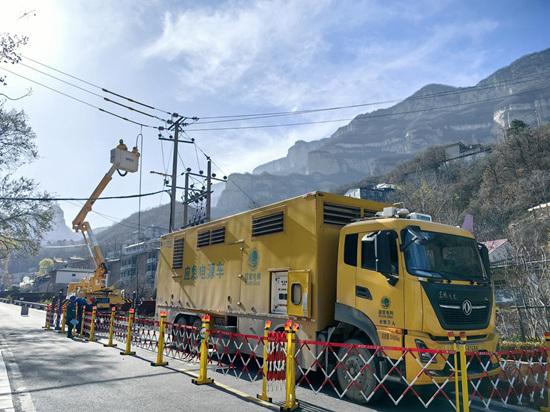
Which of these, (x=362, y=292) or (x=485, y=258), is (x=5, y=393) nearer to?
(x=362, y=292)

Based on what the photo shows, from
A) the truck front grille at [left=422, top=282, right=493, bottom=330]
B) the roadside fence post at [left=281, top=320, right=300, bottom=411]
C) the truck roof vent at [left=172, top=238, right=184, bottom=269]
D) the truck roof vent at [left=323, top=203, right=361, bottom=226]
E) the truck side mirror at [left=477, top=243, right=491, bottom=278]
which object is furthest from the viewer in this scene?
the truck roof vent at [left=172, top=238, right=184, bottom=269]

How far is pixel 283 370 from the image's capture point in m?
7.78

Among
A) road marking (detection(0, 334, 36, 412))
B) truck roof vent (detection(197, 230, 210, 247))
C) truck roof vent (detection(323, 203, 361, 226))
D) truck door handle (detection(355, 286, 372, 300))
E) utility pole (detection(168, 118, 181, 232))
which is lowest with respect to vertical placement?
road marking (detection(0, 334, 36, 412))

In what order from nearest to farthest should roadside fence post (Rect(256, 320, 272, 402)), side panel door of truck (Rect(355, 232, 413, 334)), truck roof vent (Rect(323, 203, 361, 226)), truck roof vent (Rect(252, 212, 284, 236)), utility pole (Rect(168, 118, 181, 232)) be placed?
Result: side panel door of truck (Rect(355, 232, 413, 334)) < roadside fence post (Rect(256, 320, 272, 402)) < truck roof vent (Rect(323, 203, 361, 226)) < truck roof vent (Rect(252, 212, 284, 236)) < utility pole (Rect(168, 118, 181, 232))

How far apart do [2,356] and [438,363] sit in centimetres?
1133

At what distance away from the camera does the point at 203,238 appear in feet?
40.1

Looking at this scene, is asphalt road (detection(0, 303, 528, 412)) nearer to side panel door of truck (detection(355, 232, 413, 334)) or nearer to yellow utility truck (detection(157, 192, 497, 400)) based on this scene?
yellow utility truck (detection(157, 192, 497, 400))

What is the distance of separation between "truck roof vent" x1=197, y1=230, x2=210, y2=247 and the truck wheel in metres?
5.74

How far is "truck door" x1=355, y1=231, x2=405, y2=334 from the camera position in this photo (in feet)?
22.1

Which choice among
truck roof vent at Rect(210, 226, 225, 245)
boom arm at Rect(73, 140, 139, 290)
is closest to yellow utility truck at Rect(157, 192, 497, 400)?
truck roof vent at Rect(210, 226, 225, 245)

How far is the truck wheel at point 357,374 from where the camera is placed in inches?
268

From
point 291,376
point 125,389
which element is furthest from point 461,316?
point 125,389

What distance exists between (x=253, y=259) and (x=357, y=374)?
3815 mm

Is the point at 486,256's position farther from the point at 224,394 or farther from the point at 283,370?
the point at 224,394
